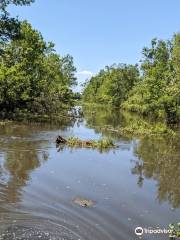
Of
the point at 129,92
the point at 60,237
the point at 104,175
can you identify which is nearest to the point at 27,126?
the point at 104,175

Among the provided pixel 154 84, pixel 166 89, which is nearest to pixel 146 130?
pixel 166 89

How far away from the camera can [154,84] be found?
5756 cm

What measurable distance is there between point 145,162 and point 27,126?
1828cm

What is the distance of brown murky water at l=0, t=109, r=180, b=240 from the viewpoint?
12.7 meters

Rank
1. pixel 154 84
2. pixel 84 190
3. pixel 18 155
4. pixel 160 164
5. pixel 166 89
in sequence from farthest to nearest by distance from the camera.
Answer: pixel 154 84
pixel 166 89
pixel 160 164
pixel 18 155
pixel 84 190

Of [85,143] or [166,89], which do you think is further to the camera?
[166,89]

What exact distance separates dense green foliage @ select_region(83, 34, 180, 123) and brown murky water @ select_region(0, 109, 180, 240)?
2078cm

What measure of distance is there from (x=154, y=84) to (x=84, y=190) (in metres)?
41.7

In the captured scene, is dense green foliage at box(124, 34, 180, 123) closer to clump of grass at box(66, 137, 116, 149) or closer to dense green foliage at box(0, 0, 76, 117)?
dense green foliage at box(0, 0, 76, 117)

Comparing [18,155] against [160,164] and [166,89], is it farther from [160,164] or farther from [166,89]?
[166,89]

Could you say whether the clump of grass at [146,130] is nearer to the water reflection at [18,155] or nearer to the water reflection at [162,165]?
the water reflection at [162,165]

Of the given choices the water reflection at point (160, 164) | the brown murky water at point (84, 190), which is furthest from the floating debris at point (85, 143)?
the water reflection at point (160, 164)

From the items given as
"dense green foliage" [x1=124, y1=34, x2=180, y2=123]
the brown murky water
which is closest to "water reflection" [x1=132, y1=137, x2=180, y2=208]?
the brown murky water

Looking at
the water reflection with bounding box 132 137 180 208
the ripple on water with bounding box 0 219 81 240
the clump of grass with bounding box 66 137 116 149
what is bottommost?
the ripple on water with bounding box 0 219 81 240
